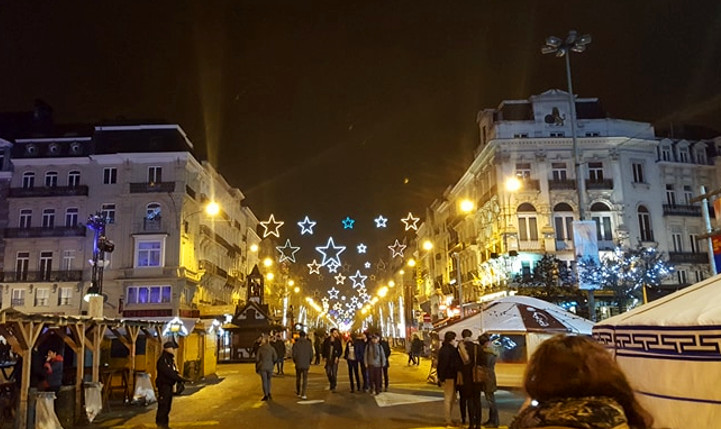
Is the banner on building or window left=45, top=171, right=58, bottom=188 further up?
window left=45, top=171, right=58, bottom=188

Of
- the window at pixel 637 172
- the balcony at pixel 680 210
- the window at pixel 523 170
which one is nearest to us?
the window at pixel 523 170

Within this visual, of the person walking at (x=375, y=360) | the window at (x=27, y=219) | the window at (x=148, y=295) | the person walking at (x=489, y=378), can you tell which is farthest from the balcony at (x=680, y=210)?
the window at (x=27, y=219)

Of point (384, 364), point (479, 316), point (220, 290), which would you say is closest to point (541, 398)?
point (479, 316)

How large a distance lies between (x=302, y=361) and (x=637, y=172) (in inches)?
1385

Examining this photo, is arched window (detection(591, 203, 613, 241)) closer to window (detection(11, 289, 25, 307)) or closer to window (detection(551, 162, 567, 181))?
window (detection(551, 162, 567, 181))

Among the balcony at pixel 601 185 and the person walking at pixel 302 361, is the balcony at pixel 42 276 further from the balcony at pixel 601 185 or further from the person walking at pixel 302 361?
the balcony at pixel 601 185

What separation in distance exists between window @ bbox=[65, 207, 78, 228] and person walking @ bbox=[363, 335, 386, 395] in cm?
3729

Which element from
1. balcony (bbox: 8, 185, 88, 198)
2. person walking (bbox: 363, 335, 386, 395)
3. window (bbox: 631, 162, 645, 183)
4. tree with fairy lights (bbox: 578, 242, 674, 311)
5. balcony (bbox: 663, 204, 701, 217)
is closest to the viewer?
person walking (bbox: 363, 335, 386, 395)

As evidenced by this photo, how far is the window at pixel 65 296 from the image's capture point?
4697 cm

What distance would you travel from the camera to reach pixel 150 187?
1890 inches

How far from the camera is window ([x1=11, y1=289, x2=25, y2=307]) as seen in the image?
1842 inches

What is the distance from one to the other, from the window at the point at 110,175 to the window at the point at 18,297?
33.6 ft

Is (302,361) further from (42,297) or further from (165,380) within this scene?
(42,297)

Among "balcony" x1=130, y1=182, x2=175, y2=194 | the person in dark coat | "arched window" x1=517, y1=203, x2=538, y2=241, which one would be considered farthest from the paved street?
"balcony" x1=130, y1=182, x2=175, y2=194
